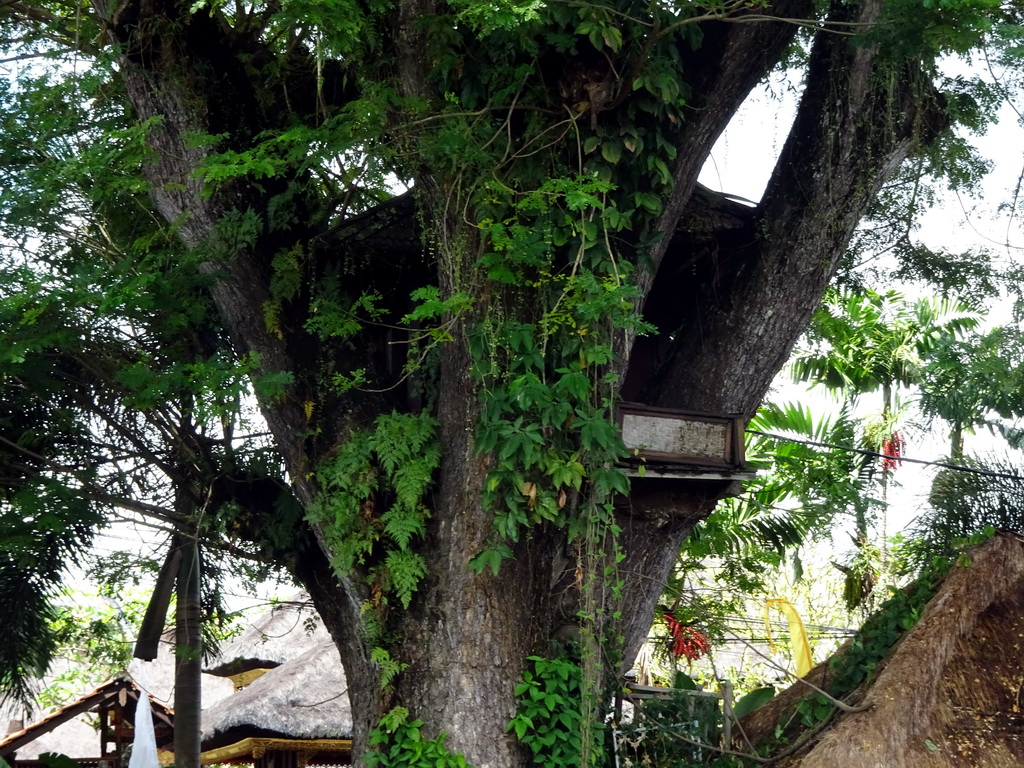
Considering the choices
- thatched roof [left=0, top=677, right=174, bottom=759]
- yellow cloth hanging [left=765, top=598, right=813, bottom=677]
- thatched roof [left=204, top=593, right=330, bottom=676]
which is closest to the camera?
thatched roof [left=0, top=677, right=174, bottom=759]

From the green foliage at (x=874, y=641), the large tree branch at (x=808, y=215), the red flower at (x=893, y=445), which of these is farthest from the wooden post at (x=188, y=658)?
the red flower at (x=893, y=445)

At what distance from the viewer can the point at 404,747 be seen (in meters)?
5.51

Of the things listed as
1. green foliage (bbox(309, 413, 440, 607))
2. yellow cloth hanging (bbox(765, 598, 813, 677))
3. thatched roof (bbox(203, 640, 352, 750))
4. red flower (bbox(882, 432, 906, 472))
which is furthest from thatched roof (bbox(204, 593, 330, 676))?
green foliage (bbox(309, 413, 440, 607))

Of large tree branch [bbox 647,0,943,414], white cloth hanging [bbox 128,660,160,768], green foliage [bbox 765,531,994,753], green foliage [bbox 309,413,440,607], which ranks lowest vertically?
white cloth hanging [bbox 128,660,160,768]

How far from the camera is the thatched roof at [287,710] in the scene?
12.1 metres

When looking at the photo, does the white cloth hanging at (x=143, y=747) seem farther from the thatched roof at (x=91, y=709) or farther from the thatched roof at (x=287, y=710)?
the thatched roof at (x=287, y=710)

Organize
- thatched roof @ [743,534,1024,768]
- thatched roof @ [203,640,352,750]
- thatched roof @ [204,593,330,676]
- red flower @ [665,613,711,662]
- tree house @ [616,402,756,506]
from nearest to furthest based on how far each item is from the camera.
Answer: tree house @ [616,402,756,506]
thatched roof @ [743,534,1024,768]
red flower @ [665,613,711,662]
thatched roof @ [203,640,352,750]
thatched roof @ [204,593,330,676]

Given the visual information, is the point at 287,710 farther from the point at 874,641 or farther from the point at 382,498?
the point at 874,641

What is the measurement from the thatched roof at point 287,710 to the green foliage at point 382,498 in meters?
6.54

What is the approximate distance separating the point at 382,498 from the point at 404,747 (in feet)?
4.41

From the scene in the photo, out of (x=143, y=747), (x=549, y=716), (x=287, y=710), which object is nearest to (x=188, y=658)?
(x=143, y=747)

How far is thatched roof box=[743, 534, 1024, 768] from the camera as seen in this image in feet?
20.9

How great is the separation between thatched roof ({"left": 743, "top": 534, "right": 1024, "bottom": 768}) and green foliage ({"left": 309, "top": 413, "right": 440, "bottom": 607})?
2.66 meters

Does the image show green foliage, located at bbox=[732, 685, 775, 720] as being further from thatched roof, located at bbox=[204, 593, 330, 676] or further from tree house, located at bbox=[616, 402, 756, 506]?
thatched roof, located at bbox=[204, 593, 330, 676]
